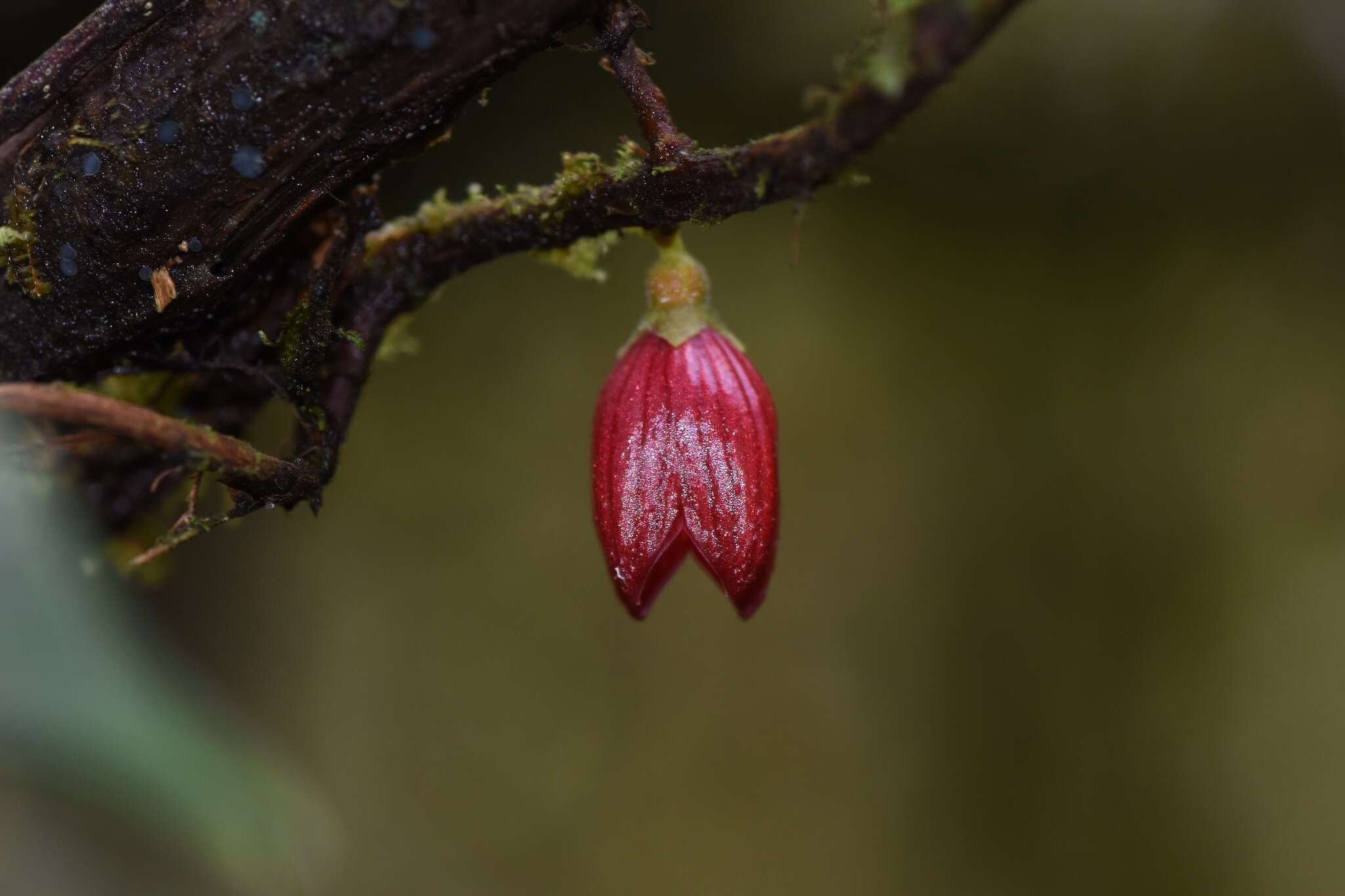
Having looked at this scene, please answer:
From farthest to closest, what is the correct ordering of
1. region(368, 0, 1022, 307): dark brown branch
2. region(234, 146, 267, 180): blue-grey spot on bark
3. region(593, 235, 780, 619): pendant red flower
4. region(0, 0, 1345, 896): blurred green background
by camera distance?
region(0, 0, 1345, 896): blurred green background
region(593, 235, 780, 619): pendant red flower
region(234, 146, 267, 180): blue-grey spot on bark
region(368, 0, 1022, 307): dark brown branch

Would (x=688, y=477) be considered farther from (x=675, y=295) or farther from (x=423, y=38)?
(x=423, y=38)

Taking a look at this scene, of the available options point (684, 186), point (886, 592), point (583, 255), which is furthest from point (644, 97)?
point (886, 592)

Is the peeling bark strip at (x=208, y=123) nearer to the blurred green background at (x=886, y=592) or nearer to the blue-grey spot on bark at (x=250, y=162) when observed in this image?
the blue-grey spot on bark at (x=250, y=162)

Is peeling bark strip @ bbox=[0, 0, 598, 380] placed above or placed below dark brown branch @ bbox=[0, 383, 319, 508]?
above

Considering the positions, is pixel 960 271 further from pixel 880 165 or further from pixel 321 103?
pixel 321 103

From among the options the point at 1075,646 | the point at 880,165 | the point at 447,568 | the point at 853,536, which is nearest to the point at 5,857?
the point at 447,568

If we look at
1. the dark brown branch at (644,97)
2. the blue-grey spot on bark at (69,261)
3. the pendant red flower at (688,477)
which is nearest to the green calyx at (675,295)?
the pendant red flower at (688,477)

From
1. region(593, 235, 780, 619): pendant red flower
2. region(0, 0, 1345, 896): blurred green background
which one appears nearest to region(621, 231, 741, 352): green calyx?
region(593, 235, 780, 619): pendant red flower

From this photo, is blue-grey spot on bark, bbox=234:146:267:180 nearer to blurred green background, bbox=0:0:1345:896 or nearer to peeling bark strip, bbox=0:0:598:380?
peeling bark strip, bbox=0:0:598:380
